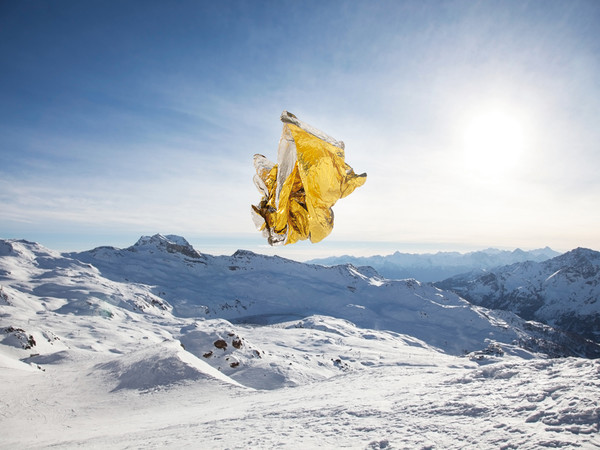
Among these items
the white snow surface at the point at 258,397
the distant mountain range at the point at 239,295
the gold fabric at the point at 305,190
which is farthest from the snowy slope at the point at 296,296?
the gold fabric at the point at 305,190

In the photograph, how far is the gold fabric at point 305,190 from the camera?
11.0ft

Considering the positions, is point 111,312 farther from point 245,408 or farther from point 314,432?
point 314,432

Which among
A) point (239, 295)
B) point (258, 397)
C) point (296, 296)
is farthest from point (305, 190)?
point (296, 296)

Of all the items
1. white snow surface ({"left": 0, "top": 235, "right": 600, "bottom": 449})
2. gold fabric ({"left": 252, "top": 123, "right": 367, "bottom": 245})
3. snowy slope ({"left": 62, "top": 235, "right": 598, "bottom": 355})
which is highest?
gold fabric ({"left": 252, "top": 123, "right": 367, "bottom": 245})

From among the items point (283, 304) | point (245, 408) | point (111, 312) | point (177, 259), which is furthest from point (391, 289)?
point (245, 408)

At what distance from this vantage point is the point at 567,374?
8.15 metres

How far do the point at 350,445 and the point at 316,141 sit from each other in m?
6.39

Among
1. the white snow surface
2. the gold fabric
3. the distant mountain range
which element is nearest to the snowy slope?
the distant mountain range

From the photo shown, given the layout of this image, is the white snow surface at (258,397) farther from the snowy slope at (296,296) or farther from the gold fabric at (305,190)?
the snowy slope at (296,296)

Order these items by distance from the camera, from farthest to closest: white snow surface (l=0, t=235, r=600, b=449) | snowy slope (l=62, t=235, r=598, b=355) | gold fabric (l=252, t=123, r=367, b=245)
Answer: snowy slope (l=62, t=235, r=598, b=355) < white snow surface (l=0, t=235, r=600, b=449) < gold fabric (l=252, t=123, r=367, b=245)

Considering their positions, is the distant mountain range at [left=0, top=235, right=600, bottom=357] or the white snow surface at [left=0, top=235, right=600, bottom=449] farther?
the distant mountain range at [left=0, top=235, right=600, bottom=357]

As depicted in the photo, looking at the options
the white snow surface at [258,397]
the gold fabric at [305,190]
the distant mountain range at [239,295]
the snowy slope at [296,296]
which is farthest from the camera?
the snowy slope at [296,296]

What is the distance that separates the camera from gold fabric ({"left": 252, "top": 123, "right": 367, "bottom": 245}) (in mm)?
3348

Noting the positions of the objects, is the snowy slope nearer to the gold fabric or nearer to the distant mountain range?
the distant mountain range
